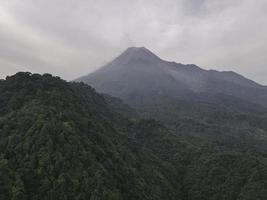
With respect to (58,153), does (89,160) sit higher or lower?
lower

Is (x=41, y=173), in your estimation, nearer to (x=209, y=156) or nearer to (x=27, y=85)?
(x=27, y=85)

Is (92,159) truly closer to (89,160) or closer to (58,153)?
(89,160)

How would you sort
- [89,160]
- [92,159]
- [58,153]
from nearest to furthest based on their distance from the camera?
[58,153] → [89,160] → [92,159]

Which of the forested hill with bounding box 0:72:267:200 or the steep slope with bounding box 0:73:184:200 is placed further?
the forested hill with bounding box 0:72:267:200

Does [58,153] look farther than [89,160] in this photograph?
No

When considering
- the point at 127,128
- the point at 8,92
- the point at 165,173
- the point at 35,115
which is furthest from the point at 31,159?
the point at 127,128

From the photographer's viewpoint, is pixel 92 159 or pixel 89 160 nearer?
pixel 89 160

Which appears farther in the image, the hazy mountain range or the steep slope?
the hazy mountain range

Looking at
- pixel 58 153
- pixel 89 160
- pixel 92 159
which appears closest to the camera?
pixel 58 153

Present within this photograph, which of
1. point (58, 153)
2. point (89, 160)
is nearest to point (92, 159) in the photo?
point (89, 160)
